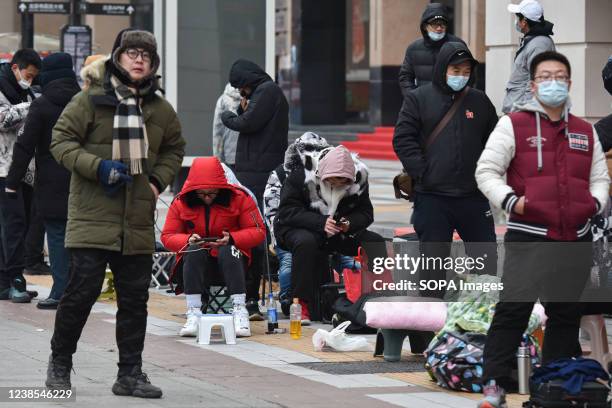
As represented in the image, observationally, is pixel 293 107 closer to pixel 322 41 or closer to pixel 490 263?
pixel 322 41

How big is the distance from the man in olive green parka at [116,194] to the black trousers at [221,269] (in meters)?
2.46

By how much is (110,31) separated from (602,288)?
33.3m

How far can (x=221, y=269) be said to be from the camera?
10914mm

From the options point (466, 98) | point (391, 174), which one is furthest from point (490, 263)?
point (391, 174)

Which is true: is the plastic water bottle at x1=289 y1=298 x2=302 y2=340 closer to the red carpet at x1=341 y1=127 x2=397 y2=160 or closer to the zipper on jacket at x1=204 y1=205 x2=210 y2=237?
the zipper on jacket at x1=204 y1=205 x2=210 y2=237

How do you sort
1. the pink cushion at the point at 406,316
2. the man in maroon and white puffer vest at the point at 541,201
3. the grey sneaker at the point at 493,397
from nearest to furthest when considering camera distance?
the man in maroon and white puffer vest at the point at 541,201
the grey sneaker at the point at 493,397
the pink cushion at the point at 406,316

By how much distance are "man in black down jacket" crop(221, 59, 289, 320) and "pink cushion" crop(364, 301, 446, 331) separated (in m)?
3.45

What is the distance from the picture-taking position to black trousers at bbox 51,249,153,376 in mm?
8188

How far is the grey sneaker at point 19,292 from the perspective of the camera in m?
12.6

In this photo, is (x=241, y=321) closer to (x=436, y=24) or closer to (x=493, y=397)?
(x=493, y=397)

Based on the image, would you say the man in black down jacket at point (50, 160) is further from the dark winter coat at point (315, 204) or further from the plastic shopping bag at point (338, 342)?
the plastic shopping bag at point (338, 342)

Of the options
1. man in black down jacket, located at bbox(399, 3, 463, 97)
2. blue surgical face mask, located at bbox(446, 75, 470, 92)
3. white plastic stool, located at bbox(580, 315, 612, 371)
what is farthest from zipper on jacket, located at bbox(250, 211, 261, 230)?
white plastic stool, located at bbox(580, 315, 612, 371)

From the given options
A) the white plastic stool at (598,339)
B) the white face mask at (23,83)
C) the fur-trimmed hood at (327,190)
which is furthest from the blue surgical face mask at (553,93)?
the white face mask at (23,83)

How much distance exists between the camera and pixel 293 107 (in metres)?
40.3
